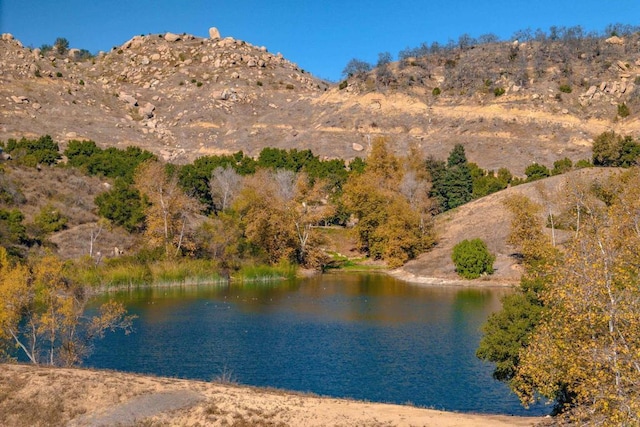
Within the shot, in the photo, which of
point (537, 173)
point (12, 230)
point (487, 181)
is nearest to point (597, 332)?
point (12, 230)

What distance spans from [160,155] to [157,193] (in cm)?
4870

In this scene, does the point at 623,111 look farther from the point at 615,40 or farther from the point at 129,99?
the point at 129,99

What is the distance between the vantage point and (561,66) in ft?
437

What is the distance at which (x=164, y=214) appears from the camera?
69.6m

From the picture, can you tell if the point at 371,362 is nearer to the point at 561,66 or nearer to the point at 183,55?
the point at 561,66

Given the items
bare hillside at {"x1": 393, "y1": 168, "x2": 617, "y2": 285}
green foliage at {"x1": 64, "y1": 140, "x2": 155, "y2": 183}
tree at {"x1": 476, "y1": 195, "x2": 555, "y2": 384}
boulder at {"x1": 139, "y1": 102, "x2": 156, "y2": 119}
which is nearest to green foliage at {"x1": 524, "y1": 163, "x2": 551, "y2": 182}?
bare hillside at {"x1": 393, "y1": 168, "x2": 617, "y2": 285}

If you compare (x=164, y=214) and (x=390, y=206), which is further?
(x=390, y=206)

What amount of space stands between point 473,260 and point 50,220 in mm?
43328

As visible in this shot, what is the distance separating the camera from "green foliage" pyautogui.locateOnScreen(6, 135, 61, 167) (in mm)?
86719

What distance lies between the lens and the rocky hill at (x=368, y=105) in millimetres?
117562

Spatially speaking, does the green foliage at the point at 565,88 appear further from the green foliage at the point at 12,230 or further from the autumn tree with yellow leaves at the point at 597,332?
the autumn tree with yellow leaves at the point at 597,332

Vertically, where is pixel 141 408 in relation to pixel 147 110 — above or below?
below

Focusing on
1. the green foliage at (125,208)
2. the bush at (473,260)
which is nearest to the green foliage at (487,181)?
the bush at (473,260)

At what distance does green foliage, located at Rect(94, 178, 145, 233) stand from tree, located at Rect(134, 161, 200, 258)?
3.21 feet
